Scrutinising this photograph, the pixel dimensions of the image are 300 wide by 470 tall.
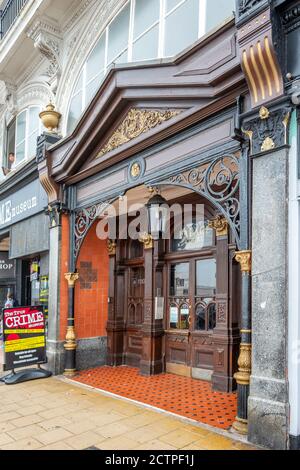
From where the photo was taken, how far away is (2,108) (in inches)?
506

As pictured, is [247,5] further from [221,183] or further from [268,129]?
[221,183]

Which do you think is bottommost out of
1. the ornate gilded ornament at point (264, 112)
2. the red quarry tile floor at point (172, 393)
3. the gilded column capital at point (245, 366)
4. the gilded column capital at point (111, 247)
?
the red quarry tile floor at point (172, 393)

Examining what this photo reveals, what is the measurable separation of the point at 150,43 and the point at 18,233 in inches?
226

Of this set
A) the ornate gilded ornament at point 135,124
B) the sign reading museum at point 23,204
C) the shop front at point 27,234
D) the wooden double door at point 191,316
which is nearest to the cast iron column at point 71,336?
the shop front at point 27,234

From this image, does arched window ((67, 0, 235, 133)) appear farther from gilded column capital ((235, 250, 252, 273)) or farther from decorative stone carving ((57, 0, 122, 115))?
gilded column capital ((235, 250, 252, 273))

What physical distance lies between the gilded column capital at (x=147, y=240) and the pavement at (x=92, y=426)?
2.81 m

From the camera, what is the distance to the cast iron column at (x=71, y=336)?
7.61 m

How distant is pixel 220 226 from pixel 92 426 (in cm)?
356

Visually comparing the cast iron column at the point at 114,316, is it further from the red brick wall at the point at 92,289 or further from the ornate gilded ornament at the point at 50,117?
the ornate gilded ornament at the point at 50,117

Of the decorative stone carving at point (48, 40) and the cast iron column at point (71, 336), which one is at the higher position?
the decorative stone carving at point (48, 40)

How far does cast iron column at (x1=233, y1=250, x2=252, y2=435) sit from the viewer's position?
4.28 m

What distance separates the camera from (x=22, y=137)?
11.4m

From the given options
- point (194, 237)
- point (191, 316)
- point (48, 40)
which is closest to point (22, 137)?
point (48, 40)
